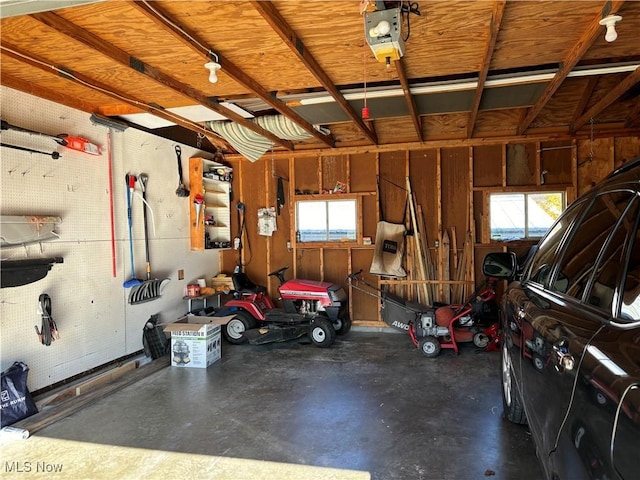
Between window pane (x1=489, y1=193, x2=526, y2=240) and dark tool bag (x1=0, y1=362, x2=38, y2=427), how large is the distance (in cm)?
546

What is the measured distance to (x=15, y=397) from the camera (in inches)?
122

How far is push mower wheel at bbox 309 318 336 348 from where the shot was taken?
16.3 ft

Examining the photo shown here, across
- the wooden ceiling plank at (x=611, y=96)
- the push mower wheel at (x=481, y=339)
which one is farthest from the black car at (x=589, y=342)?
the push mower wheel at (x=481, y=339)

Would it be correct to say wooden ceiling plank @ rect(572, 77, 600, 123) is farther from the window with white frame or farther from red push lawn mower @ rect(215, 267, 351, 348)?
red push lawn mower @ rect(215, 267, 351, 348)

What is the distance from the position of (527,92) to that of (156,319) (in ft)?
15.9

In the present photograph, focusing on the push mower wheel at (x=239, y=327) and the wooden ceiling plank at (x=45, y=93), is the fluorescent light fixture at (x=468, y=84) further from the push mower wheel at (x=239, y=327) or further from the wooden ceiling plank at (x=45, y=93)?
the push mower wheel at (x=239, y=327)

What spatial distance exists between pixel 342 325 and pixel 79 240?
11.1ft

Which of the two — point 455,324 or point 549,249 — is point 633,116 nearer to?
point 455,324

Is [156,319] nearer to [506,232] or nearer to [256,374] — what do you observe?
[256,374]

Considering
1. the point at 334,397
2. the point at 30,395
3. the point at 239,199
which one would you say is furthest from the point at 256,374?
the point at 239,199

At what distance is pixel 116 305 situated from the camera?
4.30 metres

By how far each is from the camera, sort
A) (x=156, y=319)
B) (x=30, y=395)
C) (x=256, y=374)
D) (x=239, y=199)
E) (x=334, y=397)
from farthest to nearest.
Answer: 1. (x=239, y=199)
2. (x=156, y=319)
3. (x=256, y=374)
4. (x=334, y=397)
5. (x=30, y=395)

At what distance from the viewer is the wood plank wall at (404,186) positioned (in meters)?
5.25

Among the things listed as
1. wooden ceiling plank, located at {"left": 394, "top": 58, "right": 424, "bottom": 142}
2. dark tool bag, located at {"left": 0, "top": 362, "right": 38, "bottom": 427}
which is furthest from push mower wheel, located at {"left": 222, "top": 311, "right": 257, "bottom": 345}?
wooden ceiling plank, located at {"left": 394, "top": 58, "right": 424, "bottom": 142}
